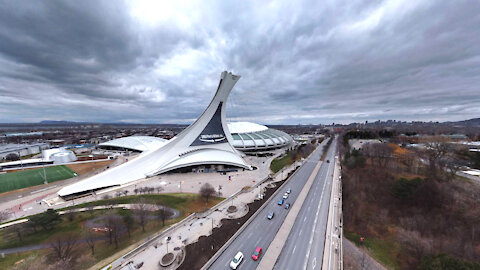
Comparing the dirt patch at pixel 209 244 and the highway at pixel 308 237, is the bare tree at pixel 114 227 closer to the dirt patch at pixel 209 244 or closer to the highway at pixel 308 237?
the dirt patch at pixel 209 244

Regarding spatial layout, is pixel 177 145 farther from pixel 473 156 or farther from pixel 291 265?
pixel 473 156

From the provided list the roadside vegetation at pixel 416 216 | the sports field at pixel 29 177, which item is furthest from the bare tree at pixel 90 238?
the roadside vegetation at pixel 416 216

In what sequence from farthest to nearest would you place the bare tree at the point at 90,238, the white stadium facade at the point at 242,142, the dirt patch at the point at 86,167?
→ 1. the white stadium facade at the point at 242,142
2. the dirt patch at the point at 86,167
3. the bare tree at the point at 90,238

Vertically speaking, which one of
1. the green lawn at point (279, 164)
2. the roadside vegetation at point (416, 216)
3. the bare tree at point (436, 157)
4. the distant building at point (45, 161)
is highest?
the bare tree at point (436, 157)

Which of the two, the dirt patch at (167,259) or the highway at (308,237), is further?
the highway at (308,237)

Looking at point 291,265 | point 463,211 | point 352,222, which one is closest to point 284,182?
point 352,222

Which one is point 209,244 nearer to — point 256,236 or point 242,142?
point 256,236
